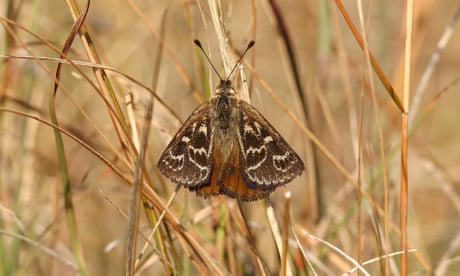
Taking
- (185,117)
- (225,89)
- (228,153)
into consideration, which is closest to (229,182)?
(228,153)

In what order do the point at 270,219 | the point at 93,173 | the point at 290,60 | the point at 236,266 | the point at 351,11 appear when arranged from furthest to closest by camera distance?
the point at 351,11
the point at 93,173
the point at 290,60
the point at 236,266
the point at 270,219

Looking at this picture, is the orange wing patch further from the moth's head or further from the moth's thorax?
the moth's head

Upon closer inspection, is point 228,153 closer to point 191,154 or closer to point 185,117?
point 191,154

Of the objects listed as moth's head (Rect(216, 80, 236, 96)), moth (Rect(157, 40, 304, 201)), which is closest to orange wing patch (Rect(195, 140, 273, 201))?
moth (Rect(157, 40, 304, 201))

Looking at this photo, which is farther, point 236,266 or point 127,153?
point 236,266

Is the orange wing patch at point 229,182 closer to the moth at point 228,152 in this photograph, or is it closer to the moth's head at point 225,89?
the moth at point 228,152

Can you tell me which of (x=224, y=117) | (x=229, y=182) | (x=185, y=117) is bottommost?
(x=229, y=182)

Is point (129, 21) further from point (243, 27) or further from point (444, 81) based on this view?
point (444, 81)

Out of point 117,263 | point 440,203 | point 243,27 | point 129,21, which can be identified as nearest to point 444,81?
point 440,203
